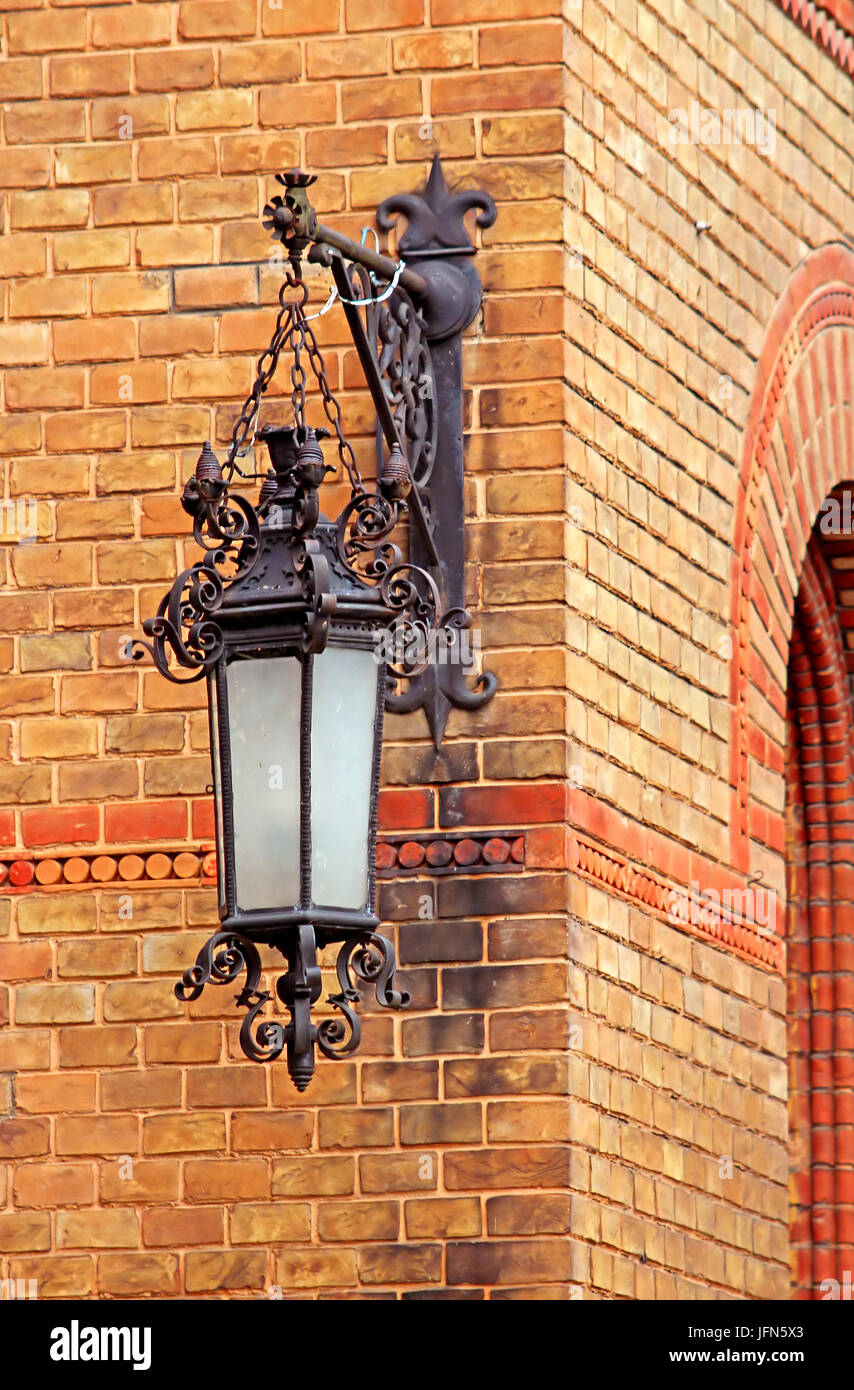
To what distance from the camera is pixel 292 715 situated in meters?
5.61

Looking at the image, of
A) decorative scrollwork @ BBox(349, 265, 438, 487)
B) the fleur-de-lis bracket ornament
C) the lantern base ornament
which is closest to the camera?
the lantern base ornament

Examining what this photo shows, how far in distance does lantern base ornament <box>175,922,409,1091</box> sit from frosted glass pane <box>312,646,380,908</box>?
0.33ft

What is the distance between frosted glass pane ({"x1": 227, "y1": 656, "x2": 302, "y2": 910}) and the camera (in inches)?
219

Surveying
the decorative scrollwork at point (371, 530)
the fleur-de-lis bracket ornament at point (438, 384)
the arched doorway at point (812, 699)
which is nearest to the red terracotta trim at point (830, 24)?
the arched doorway at point (812, 699)

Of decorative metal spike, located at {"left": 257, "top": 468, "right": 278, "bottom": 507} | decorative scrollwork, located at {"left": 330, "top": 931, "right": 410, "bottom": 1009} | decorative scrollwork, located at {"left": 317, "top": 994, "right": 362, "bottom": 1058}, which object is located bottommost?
decorative scrollwork, located at {"left": 317, "top": 994, "right": 362, "bottom": 1058}

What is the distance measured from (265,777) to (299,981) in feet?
1.30

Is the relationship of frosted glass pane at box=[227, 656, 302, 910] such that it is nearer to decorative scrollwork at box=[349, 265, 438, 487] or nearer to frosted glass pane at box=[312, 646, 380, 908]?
frosted glass pane at box=[312, 646, 380, 908]

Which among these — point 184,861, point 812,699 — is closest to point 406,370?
point 184,861

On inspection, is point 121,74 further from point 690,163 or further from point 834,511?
point 834,511

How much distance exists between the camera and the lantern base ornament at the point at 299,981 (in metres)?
5.52

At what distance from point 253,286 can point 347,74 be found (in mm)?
556

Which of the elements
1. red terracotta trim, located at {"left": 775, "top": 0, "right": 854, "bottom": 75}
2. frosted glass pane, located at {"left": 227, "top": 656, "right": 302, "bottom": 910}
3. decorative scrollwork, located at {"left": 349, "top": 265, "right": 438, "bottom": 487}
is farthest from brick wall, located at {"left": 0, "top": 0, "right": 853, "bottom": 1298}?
red terracotta trim, located at {"left": 775, "top": 0, "right": 854, "bottom": 75}

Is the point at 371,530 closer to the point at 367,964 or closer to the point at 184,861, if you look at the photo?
the point at 367,964
